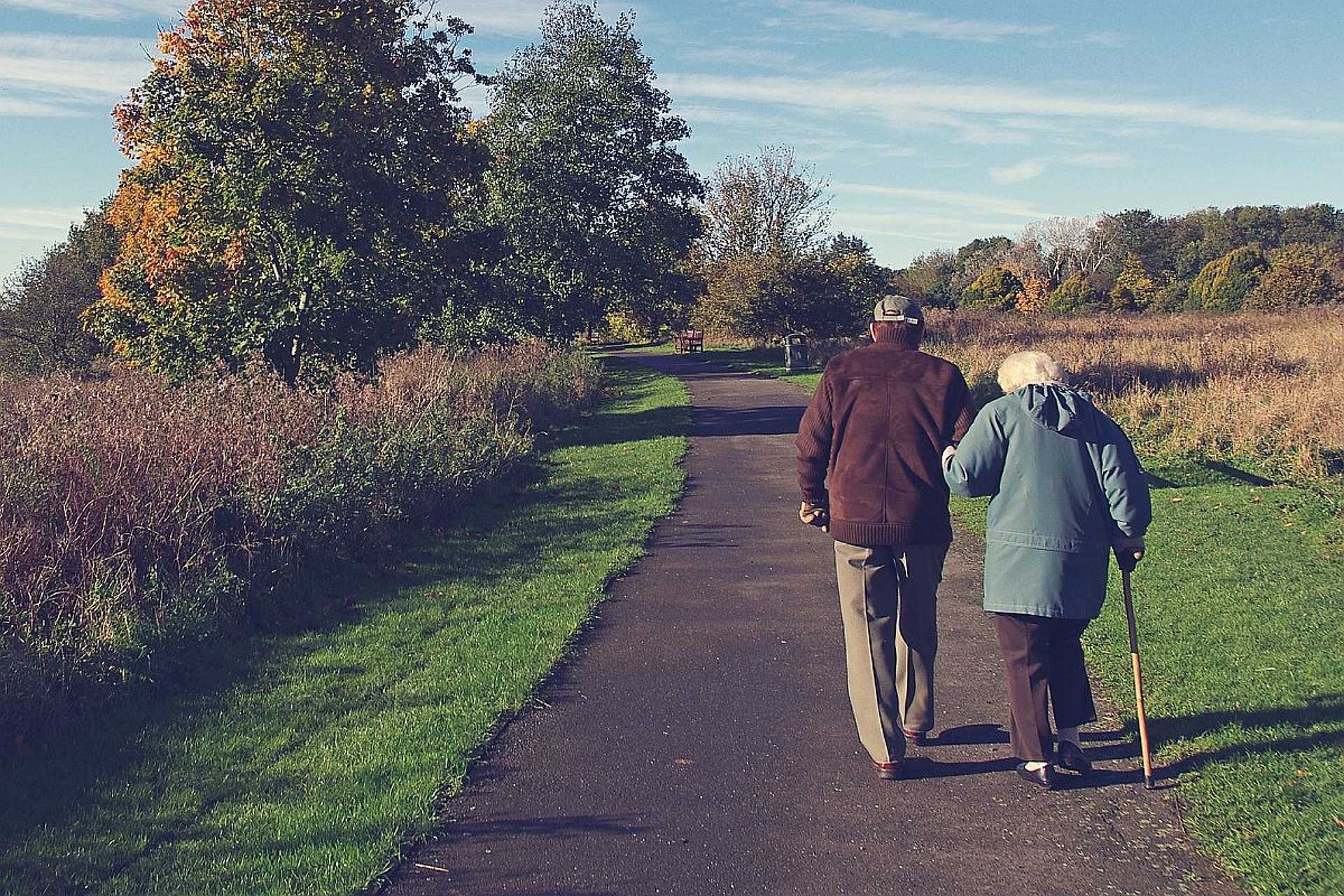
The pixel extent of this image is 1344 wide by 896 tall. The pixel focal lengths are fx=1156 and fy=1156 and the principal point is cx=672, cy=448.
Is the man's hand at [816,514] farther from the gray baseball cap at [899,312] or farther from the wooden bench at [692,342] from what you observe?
the wooden bench at [692,342]

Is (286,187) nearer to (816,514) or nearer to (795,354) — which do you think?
(816,514)

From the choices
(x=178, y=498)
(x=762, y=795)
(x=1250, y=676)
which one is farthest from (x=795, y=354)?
(x=762, y=795)

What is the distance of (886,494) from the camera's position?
5.15m

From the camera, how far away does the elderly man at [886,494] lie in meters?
5.15

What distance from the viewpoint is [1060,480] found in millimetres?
4953

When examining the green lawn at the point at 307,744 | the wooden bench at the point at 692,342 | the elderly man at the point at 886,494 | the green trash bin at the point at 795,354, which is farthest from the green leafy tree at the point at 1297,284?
the elderly man at the point at 886,494

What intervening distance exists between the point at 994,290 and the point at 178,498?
62455 millimetres

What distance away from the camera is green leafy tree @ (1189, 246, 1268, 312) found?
5129 centimetres

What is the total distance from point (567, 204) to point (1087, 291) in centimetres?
3740

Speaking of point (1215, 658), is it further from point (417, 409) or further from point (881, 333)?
point (417, 409)

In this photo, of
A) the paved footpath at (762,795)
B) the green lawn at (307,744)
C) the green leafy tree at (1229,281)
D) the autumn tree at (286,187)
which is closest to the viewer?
the paved footpath at (762,795)

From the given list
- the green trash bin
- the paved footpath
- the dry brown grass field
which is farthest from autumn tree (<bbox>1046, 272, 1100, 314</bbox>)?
the paved footpath

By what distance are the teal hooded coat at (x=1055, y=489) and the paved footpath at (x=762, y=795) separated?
0.89m

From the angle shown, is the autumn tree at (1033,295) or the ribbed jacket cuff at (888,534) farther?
the autumn tree at (1033,295)
